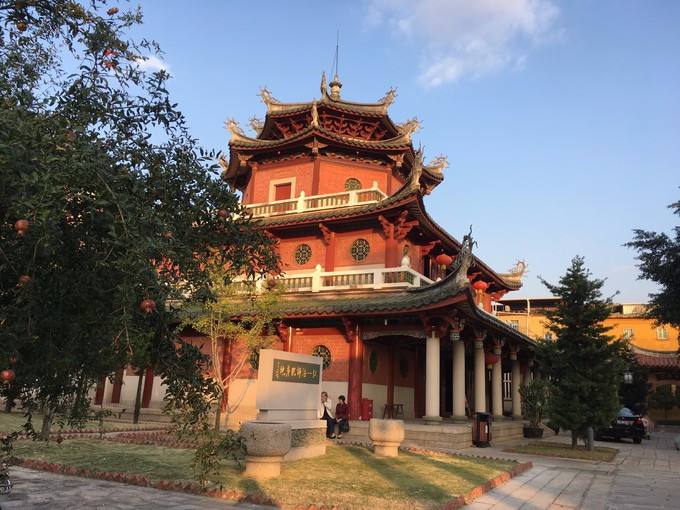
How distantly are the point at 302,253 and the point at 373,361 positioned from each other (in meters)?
5.34

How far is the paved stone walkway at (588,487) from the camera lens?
7.91m

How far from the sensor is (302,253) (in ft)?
70.4

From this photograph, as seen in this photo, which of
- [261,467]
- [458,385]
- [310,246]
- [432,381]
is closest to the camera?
[261,467]

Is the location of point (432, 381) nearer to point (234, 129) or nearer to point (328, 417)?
point (328, 417)

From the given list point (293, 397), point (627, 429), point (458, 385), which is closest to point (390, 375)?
point (458, 385)

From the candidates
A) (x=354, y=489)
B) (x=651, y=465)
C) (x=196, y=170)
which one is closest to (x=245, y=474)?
(x=354, y=489)

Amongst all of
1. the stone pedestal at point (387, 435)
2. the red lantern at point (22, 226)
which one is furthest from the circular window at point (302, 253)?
the red lantern at point (22, 226)

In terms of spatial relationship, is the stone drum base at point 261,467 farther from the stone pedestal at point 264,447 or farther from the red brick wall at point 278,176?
the red brick wall at point 278,176

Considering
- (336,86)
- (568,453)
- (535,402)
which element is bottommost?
(568,453)

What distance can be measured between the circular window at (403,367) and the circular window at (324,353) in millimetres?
3332

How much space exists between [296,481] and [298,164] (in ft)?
54.8

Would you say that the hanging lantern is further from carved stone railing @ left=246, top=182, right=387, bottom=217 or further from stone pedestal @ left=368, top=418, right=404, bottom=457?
stone pedestal @ left=368, top=418, right=404, bottom=457

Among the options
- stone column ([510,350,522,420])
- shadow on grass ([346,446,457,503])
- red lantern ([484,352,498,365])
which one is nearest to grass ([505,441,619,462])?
red lantern ([484,352,498,365])

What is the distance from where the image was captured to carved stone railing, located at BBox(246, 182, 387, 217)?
2034cm
